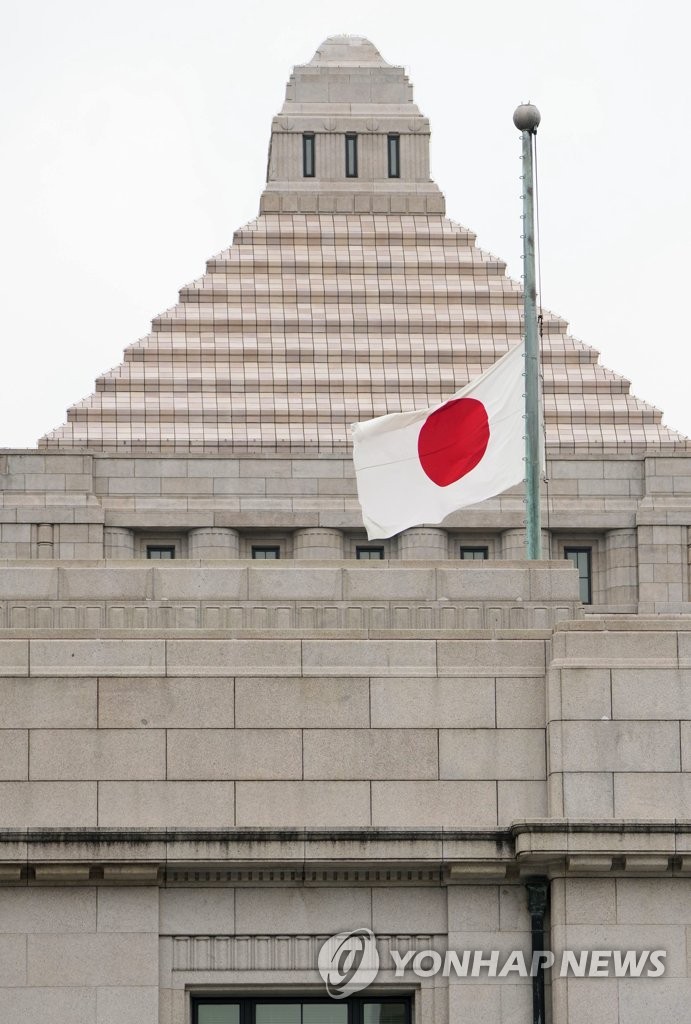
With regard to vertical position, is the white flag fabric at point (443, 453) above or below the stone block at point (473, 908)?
above

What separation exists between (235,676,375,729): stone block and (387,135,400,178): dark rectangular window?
1715 inches

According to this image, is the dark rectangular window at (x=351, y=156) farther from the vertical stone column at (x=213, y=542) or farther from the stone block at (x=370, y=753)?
the stone block at (x=370, y=753)

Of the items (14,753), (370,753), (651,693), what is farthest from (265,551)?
(651,693)

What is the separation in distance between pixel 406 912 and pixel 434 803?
1.13 m

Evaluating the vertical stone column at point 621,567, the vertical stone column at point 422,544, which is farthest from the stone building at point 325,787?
the vertical stone column at point 621,567

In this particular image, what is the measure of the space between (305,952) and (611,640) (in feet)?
14.4

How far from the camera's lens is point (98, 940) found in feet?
84.3

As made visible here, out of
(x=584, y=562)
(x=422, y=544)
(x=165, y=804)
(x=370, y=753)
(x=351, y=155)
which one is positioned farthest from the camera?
(x=351, y=155)

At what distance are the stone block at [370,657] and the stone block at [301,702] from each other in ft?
0.50

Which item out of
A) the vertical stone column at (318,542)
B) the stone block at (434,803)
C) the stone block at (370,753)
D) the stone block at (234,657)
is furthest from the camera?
the vertical stone column at (318,542)

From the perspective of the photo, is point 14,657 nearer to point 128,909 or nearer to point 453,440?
point 128,909

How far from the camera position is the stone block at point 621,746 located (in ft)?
85.3

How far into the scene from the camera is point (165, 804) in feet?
85.9

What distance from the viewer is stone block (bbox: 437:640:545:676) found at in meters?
26.7
